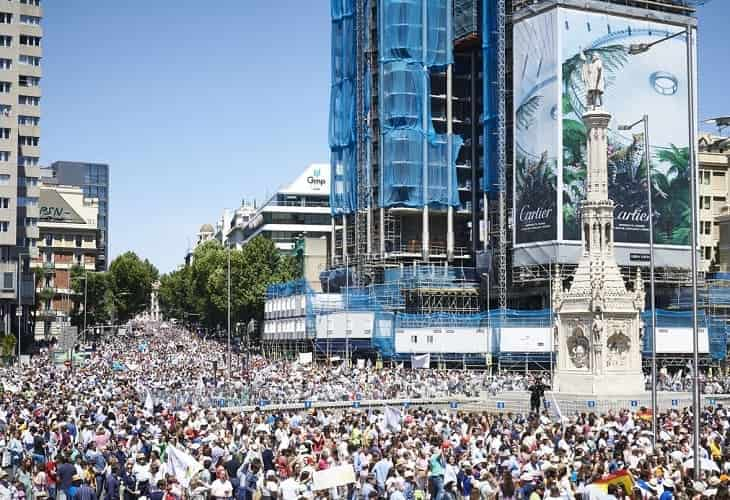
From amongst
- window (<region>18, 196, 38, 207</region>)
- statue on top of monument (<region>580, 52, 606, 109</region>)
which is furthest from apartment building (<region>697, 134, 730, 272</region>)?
window (<region>18, 196, 38, 207</region>)

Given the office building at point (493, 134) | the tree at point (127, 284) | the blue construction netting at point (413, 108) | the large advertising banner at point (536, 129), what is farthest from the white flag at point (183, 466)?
the tree at point (127, 284)

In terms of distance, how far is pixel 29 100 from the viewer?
106938mm

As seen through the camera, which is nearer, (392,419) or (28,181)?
(392,419)

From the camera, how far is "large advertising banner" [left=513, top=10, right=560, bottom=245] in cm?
7844

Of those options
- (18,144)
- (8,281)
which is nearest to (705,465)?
(8,281)

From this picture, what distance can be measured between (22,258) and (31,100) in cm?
1627

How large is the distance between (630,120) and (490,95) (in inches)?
539

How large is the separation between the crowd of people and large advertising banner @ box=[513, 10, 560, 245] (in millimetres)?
44234

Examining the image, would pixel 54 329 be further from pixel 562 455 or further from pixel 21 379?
pixel 562 455

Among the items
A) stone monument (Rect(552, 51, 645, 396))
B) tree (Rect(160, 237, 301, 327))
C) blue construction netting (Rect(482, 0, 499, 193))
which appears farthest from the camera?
tree (Rect(160, 237, 301, 327))

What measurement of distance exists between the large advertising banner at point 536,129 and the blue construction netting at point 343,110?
2019cm

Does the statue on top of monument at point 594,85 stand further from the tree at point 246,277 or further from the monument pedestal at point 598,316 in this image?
the tree at point 246,277

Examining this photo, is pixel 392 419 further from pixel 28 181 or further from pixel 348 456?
pixel 28 181

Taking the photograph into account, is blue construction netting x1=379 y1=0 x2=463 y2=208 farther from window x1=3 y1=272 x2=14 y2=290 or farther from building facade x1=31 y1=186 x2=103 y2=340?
building facade x1=31 y1=186 x2=103 y2=340
